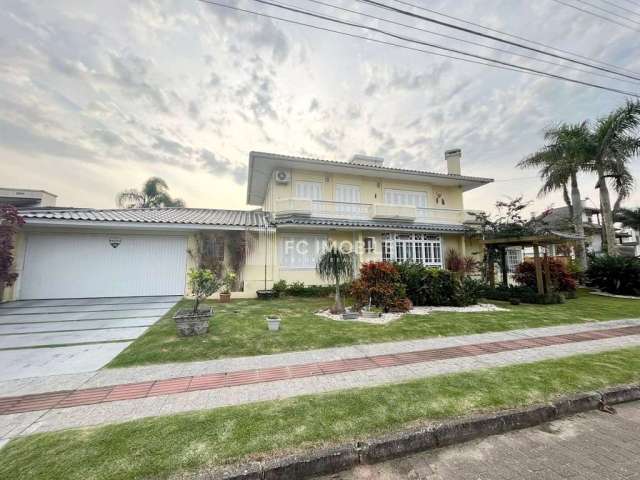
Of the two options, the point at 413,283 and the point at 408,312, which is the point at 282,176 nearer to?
the point at 413,283

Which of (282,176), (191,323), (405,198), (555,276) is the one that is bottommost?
(191,323)

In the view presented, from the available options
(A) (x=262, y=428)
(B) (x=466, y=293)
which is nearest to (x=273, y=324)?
(A) (x=262, y=428)

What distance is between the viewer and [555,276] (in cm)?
1235

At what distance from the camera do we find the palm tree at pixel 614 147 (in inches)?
515

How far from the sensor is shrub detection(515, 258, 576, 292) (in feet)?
40.9

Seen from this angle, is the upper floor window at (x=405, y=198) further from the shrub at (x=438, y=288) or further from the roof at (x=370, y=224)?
the shrub at (x=438, y=288)

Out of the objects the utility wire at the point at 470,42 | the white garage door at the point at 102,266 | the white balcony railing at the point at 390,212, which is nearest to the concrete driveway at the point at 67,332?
the white garage door at the point at 102,266

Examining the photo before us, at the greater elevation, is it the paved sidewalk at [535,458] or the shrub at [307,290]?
the shrub at [307,290]

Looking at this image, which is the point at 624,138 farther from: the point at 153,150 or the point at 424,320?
the point at 153,150

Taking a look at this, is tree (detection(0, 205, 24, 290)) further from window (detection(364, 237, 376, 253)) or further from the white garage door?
window (detection(364, 237, 376, 253))

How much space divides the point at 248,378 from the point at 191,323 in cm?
285

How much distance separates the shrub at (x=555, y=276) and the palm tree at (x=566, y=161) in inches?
180

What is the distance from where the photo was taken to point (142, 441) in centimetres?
246

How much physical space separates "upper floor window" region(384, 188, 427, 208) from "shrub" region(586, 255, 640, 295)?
988cm
